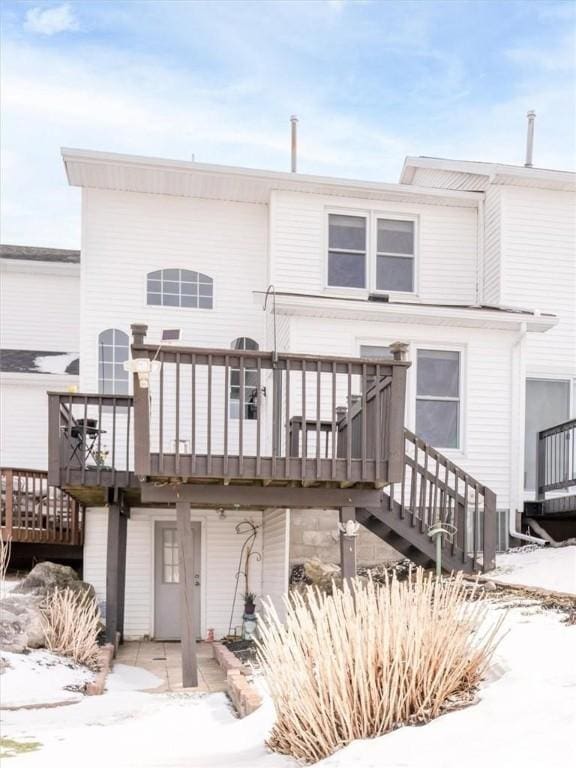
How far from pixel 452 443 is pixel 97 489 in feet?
17.6

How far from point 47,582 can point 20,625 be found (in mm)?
1802

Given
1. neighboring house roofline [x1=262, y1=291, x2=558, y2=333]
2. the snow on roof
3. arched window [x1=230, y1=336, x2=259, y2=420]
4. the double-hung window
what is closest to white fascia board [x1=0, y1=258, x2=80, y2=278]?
the snow on roof

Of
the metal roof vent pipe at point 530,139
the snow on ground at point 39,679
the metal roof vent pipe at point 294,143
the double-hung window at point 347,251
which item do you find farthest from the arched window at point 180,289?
the snow on ground at point 39,679

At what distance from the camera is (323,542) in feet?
41.9

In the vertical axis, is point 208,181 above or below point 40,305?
above

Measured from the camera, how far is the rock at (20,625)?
8836mm

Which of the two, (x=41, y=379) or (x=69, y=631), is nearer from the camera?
(x=69, y=631)

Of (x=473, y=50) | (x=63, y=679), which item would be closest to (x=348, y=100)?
(x=473, y=50)

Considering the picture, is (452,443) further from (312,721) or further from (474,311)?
(312,721)

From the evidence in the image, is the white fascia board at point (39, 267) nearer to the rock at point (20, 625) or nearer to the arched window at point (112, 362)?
the arched window at point (112, 362)

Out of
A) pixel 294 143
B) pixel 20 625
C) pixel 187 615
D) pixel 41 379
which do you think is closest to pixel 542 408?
pixel 294 143

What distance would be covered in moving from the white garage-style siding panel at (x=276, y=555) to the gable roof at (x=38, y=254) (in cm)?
825

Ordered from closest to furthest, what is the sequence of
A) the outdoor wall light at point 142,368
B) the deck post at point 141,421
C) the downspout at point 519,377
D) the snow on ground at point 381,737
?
1. the snow on ground at point 381,737
2. the outdoor wall light at point 142,368
3. the deck post at point 141,421
4. the downspout at point 519,377

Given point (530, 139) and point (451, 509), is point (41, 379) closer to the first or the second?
point (451, 509)
